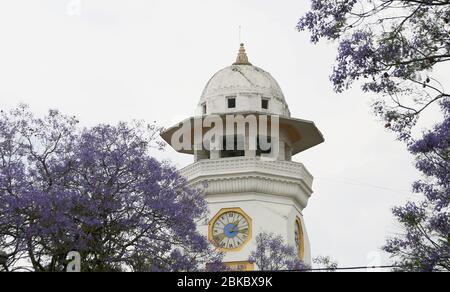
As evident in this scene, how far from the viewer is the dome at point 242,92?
209 ft

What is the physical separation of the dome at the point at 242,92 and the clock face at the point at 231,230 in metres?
8.14

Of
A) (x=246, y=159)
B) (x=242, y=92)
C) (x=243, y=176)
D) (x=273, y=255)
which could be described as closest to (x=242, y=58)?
(x=242, y=92)

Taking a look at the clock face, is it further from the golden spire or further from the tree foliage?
the golden spire

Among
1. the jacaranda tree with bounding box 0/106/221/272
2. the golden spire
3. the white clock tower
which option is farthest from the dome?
the jacaranda tree with bounding box 0/106/221/272

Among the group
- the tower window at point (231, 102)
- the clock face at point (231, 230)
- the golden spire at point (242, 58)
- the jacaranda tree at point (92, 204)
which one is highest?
the golden spire at point (242, 58)

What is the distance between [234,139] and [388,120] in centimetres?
4401

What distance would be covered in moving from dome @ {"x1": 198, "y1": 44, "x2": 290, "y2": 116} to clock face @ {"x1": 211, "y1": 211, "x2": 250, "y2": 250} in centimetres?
814

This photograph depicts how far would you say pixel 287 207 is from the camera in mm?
62594

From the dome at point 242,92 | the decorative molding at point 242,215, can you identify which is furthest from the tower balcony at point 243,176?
the dome at point 242,92

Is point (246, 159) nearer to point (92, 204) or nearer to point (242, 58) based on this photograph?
point (242, 58)

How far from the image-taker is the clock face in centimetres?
5997

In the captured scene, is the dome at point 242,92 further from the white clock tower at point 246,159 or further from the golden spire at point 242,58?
the golden spire at point 242,58
